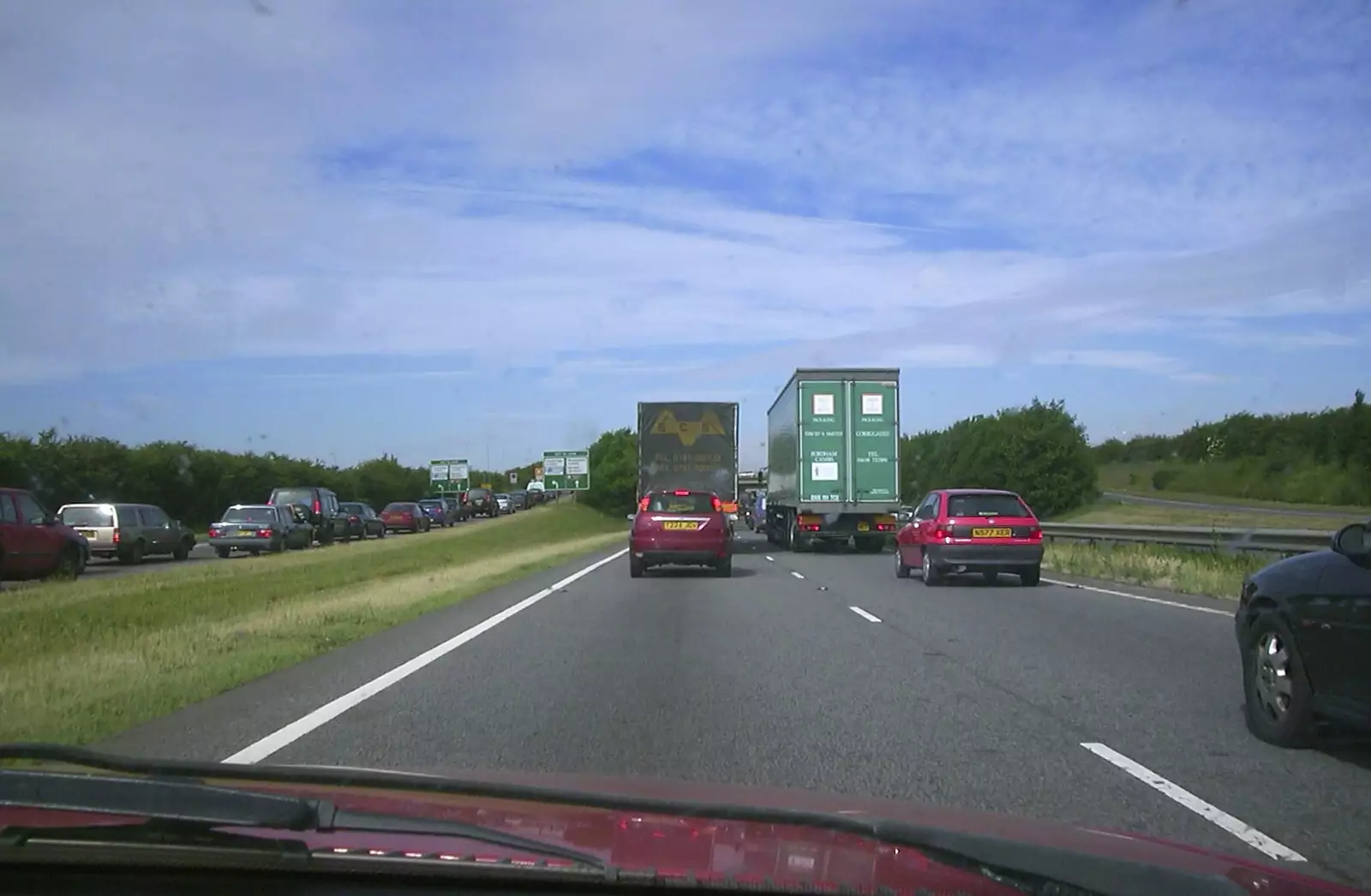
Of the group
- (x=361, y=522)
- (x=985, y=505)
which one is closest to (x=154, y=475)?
(x=361, y=522)

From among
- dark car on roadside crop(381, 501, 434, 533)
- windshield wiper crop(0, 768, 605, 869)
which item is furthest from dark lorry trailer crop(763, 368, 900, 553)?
dark car on roadside crop(381, 501, 434, 533)

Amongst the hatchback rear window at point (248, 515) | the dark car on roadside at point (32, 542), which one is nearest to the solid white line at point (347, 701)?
the dark car on roadside at point (32, 542)

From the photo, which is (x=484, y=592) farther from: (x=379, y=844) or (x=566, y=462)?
(x=566, y=462)

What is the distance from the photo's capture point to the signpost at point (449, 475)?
102000 millimetres

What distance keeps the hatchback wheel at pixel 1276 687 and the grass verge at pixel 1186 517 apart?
2770 centimetres

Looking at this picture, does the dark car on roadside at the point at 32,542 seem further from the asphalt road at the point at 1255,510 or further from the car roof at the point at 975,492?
the asphalt road at the point at 1255,510

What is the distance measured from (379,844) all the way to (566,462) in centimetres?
8834

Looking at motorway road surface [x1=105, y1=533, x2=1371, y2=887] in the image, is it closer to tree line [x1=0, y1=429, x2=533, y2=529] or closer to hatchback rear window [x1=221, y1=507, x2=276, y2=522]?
hatchback rear window [x1=221, y1=507, x2=276, y2=522]

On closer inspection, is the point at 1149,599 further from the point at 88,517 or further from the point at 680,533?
the point at 88,517

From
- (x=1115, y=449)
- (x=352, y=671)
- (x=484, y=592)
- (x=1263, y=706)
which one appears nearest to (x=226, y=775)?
(x=1263, y=706)

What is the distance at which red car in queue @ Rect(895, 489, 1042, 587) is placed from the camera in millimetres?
21281

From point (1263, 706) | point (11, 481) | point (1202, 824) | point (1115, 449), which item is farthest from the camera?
point (1115, 449)

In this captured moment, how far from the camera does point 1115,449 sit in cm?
12494

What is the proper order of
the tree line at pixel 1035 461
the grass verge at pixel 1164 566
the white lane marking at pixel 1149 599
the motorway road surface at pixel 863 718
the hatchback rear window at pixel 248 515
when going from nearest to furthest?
1. the motorway road surface at pixel 863 718
2. the white lane marking at pixel 1149 599
3. the grass verge at pixel 1164 566
4. the hatchback rear window at pixel 248 515
5. the tree line at pixel 1035 461
